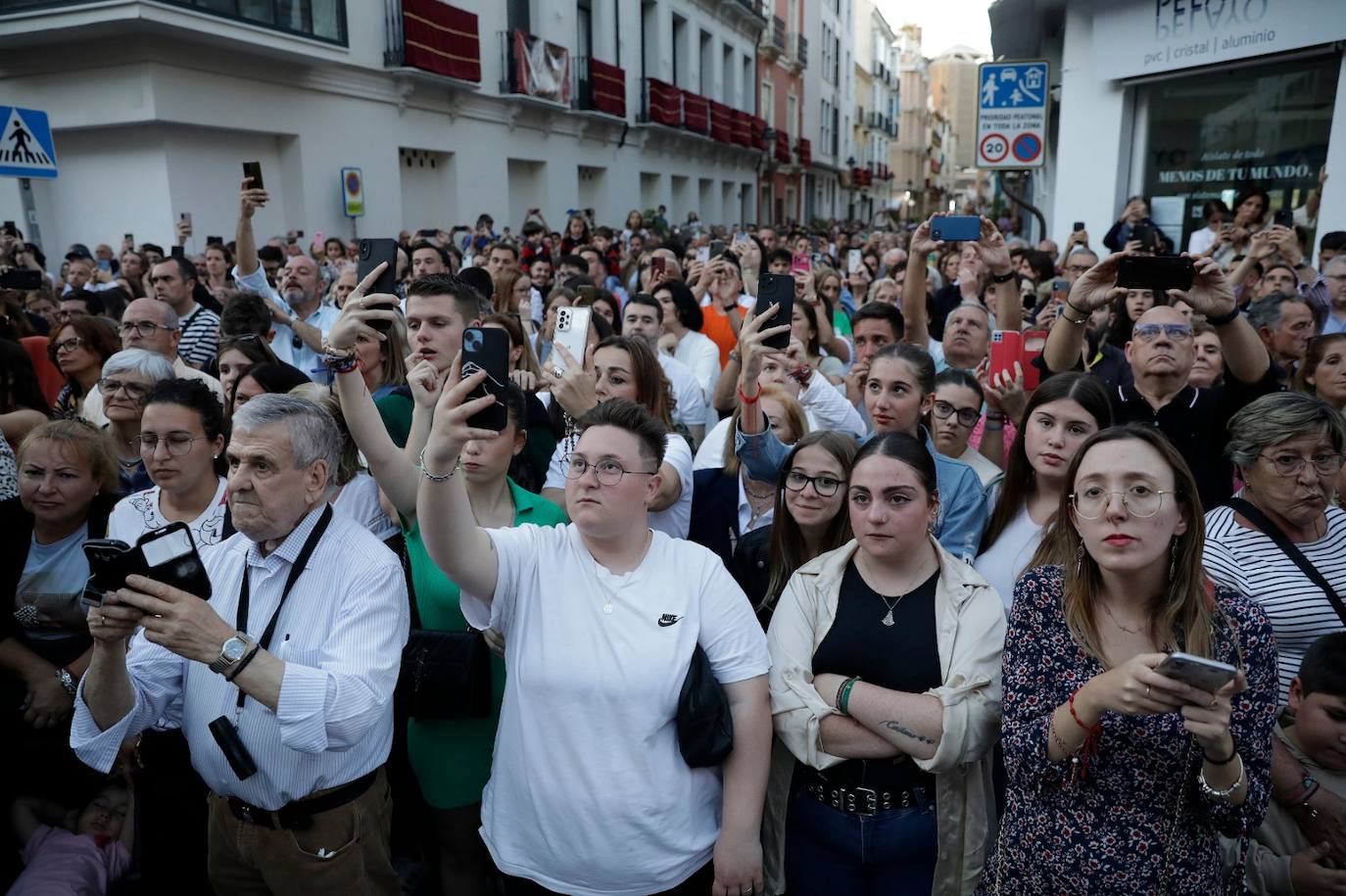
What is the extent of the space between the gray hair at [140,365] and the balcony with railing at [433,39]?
42.6 ft

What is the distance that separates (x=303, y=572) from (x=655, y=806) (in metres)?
1.16

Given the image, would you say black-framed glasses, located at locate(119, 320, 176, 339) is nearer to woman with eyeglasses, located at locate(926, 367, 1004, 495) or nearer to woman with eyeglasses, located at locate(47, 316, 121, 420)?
woman with eyeglasses, located at locate(47, 316, 121, 420)

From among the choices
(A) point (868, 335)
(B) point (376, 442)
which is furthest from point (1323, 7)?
(B) point (376, 442)

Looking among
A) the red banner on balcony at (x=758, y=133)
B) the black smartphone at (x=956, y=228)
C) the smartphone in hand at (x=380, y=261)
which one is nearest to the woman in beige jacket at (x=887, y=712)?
the smartphone in hand at (x=380, y=261)

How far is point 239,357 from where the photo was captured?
4.43 metres

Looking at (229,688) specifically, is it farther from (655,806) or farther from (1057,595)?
(1057,595)

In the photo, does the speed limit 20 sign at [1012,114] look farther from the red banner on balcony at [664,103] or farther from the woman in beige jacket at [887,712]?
the red banner on balcony at [664,103]

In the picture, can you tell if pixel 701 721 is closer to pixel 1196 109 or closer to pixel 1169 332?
pixel 1169 332

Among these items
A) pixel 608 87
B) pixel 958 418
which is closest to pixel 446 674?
pixel 958 418

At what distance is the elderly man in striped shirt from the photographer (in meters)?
2.39

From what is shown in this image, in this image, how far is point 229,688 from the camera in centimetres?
250

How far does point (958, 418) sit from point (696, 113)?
1043 inches

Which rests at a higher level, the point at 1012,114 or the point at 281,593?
the point at 1012,114

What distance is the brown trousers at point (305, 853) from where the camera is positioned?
99.3 inches
